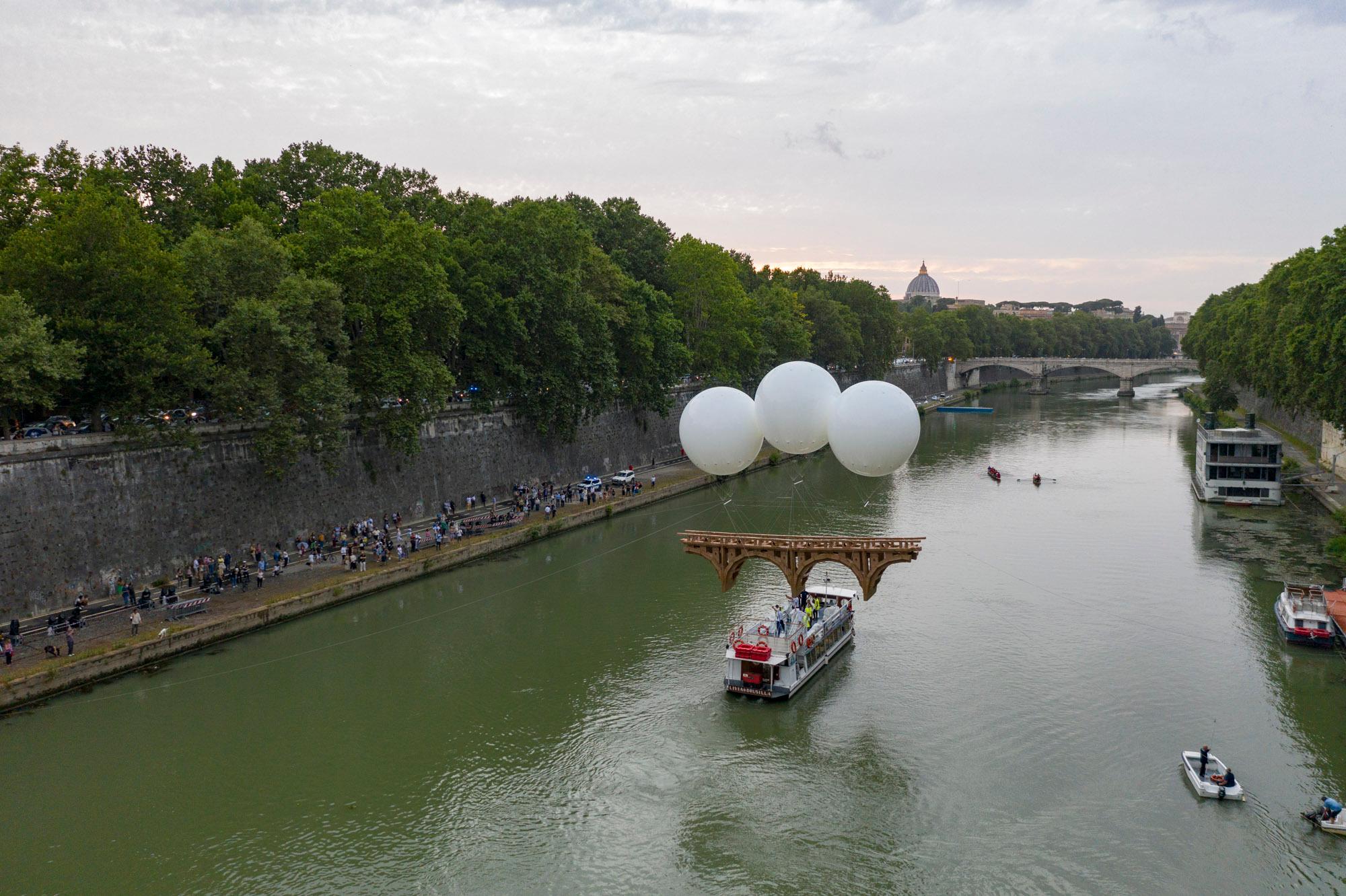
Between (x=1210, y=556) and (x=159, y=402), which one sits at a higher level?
(x=159, y=402)

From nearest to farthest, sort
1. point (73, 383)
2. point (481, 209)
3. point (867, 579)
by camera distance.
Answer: point (867, 579), point (73, 383), point (481, 209)

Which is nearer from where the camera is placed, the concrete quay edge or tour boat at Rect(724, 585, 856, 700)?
the concrete quay edge

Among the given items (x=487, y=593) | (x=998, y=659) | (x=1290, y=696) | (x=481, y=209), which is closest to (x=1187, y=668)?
(x=1290, y=696)

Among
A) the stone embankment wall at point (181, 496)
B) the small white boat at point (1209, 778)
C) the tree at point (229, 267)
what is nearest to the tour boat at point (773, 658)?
the small white boat at point (1209, 778)

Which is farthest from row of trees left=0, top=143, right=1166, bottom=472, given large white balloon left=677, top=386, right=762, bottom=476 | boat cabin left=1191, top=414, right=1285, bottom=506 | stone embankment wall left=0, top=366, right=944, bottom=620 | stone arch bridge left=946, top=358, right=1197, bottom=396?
stone arch bridge left=946, top=358, right=1197, bottom=396

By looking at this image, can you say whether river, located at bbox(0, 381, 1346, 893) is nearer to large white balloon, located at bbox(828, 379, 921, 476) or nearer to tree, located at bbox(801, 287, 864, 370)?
large white balloon, located at bbox(828, 379, 921, 476)

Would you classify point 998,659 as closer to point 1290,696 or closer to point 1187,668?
point 1187,668
